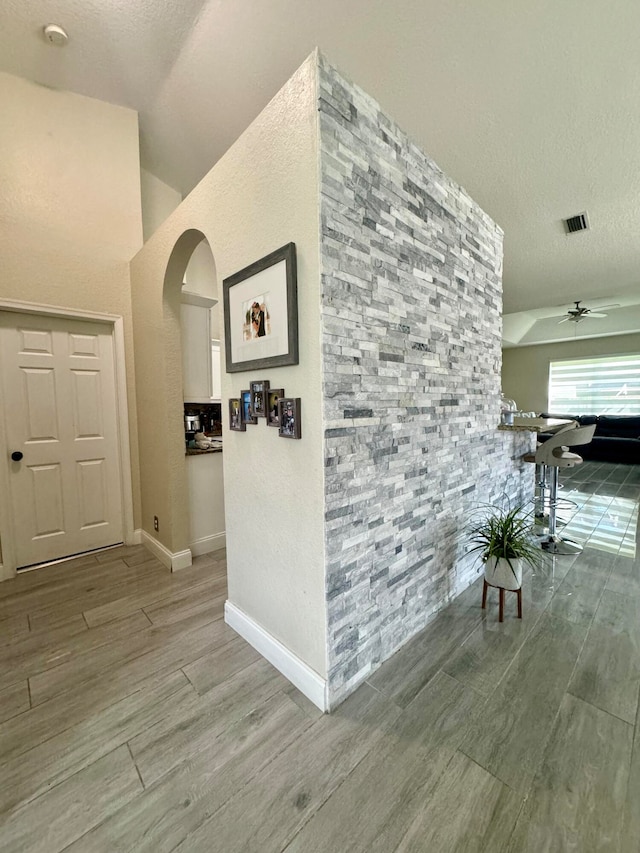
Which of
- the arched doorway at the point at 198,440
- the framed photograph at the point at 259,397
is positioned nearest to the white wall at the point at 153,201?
the arched doorway at the point at 198,440

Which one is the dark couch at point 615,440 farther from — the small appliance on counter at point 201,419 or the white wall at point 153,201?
the white wall at point 153,201

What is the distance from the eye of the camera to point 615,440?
661cm

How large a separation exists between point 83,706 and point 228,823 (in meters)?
0.87

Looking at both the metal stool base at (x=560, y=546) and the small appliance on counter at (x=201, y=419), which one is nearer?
the metal stool base at (x=560, y=546)

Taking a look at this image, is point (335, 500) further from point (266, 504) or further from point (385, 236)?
point (385, 236)

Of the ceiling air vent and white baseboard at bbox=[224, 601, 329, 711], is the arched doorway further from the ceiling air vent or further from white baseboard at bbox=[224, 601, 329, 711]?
the ceiling air vent


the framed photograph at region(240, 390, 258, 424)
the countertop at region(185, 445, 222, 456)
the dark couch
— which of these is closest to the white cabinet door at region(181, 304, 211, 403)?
the countertop at region(185, 445, 222, 456)

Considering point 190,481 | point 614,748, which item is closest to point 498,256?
point 614,748

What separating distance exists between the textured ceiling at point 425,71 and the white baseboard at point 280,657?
11.3 feet

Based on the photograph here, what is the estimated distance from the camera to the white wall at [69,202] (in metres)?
2.61

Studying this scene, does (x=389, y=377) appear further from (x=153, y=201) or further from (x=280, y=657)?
(x=153, y=201)

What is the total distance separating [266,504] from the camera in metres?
1.68

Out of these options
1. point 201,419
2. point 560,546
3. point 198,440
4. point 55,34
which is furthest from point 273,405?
point 55,34

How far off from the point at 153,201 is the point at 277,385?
3663 millimetres
